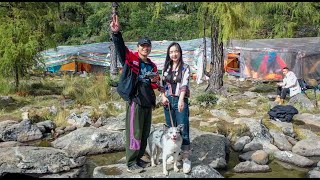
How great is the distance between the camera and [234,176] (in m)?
4.95

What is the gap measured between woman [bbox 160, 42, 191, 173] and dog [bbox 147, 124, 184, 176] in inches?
6.6

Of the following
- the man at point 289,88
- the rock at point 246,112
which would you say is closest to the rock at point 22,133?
the rock at point 246,112

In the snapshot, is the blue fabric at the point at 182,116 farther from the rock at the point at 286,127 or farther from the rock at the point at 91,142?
the rock at the point at 286,127

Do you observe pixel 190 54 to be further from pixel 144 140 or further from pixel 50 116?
pixel 144 140

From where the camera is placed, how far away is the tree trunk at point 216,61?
9922 mm

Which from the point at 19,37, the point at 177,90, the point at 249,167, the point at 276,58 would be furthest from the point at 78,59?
the point at 177,90

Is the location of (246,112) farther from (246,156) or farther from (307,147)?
(246,156)

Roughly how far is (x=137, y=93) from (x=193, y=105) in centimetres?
459

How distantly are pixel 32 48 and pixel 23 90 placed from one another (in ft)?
4.41

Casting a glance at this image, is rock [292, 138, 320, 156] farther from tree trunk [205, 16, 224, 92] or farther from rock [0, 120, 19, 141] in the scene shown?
rock [0, 120, 19, 141]

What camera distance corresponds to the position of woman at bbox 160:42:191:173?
4.27 meters

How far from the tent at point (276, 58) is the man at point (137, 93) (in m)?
9.44

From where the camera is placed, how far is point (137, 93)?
423 cm

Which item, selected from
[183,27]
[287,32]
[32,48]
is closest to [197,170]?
[32,48]
